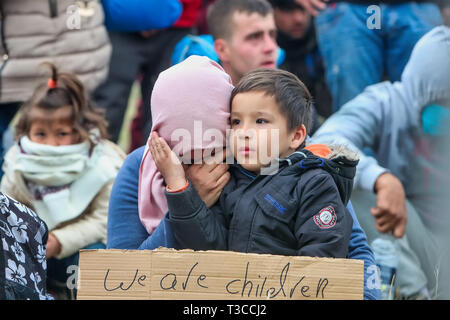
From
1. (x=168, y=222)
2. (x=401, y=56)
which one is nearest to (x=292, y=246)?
Answer: (x=168, y=222)

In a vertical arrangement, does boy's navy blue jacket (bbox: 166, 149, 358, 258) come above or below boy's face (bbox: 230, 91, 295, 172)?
below

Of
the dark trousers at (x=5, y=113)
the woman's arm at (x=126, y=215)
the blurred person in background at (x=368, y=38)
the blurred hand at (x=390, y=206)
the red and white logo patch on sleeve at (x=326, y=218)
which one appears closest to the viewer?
the red and white logo patch on sleeve at (x=326, y=218)

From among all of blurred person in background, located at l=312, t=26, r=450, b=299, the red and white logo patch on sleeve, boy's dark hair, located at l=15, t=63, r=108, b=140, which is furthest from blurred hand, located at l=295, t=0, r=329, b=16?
the red and white logo patch on sleeve

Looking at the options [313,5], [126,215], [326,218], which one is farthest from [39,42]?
[326,218]

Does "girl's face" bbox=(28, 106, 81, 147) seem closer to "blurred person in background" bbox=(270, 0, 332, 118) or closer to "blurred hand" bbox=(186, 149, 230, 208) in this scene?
"blurred hand" bbox=(186, 149, 230, 208)

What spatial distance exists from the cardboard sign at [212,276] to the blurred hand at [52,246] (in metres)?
1.83

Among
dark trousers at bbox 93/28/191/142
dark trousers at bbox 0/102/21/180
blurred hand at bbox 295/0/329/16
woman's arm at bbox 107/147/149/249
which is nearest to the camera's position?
woman's arm at bbox 107/147/149/249

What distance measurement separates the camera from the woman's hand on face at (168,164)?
243 cm

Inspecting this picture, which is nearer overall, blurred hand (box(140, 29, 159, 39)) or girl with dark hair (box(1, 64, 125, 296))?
girl with dark hair (box(1, 64, 125, 296))

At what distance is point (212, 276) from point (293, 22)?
356cm

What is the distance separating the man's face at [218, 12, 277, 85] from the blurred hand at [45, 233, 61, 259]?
4.26 ft

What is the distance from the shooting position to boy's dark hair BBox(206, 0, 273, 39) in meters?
4.64

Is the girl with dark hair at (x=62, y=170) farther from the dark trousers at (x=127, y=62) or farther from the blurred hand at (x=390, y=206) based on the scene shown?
the blurred hand at (x=390, y=206)

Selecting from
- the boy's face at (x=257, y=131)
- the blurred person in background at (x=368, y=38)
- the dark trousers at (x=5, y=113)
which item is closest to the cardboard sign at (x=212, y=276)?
the boy's face at (x=257, y=131)
